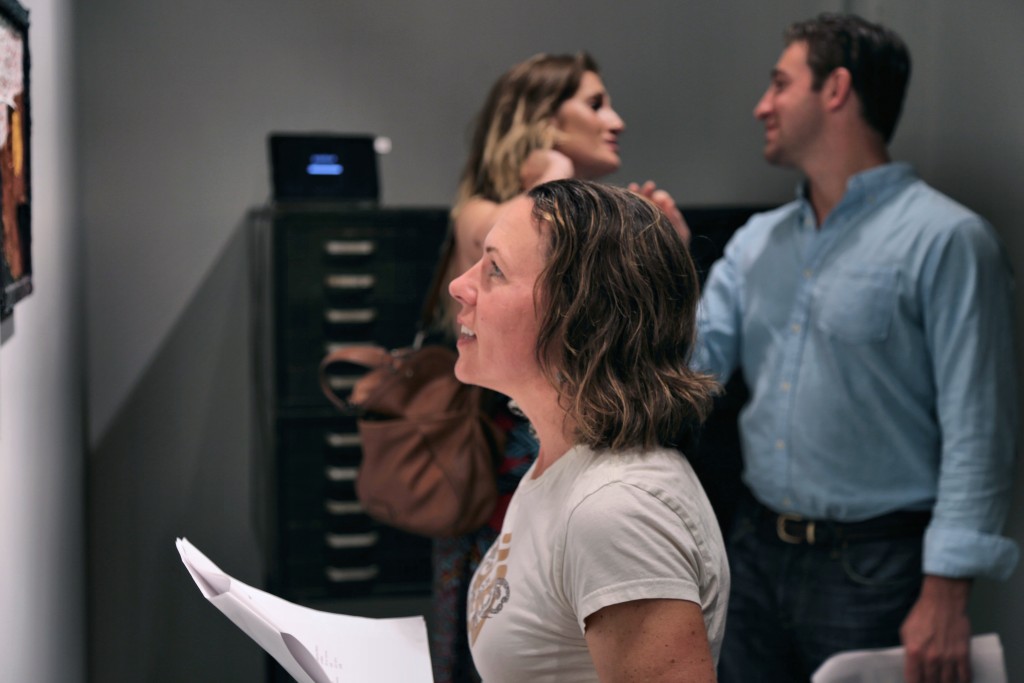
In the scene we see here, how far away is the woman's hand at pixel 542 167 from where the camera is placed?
6.98 feet

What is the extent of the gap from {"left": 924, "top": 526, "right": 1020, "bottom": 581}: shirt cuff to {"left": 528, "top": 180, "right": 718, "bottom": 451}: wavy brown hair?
3.55ft

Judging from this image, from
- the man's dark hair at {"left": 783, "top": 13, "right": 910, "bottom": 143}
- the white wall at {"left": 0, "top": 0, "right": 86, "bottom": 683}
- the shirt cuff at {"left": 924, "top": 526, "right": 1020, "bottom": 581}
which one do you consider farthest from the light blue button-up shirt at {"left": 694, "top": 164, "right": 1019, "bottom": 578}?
the white wall at {"left": 0, "top": 0, "right": 86, "bottom": 683}

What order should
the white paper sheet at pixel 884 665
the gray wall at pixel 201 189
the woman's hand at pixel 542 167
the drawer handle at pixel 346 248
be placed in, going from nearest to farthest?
the white paper sheet at pixel 884 665
the woman's hand at pixel 542 167
the drawer handle at pixel 346 248
the gray wall at pixel 201 189

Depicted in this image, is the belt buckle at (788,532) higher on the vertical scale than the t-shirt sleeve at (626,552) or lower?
lower

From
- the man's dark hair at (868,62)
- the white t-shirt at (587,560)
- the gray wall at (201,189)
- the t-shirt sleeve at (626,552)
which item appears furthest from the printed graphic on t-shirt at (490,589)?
the gray wall at (201,189)

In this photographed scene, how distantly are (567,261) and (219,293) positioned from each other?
96.6 inches

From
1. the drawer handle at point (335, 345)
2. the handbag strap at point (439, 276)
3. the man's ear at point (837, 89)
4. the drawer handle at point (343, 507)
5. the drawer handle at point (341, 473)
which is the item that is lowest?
the drawer handle at point (343, 507)

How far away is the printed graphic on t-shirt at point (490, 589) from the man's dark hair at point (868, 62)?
151 cm

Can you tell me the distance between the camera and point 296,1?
3.48 meters

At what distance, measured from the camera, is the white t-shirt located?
3.64 ft

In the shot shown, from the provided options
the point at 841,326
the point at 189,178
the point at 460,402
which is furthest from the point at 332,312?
the point at 841,326

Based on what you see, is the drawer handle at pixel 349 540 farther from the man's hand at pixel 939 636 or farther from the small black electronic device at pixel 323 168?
the man's hand at pixel 939 636

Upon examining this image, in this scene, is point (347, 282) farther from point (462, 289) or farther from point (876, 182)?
point (462, 289)

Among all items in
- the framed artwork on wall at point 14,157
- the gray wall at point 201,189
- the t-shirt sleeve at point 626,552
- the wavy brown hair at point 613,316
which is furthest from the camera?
the gray wall at point 201,189
